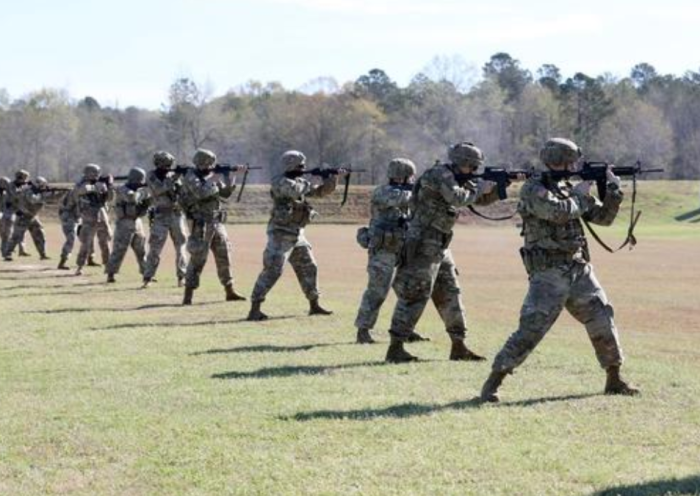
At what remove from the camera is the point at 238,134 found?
102062mm

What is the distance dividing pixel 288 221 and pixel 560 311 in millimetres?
6906

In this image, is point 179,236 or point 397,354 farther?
point 179,236

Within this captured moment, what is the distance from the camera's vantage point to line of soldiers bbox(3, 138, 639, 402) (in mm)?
9031

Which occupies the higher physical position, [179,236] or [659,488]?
[659,488]

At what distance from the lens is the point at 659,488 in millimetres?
6496

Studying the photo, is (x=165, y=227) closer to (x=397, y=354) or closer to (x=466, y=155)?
(x=397, y=354)

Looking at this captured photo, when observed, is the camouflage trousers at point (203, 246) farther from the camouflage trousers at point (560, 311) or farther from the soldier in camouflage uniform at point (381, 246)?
the camouflage trousers at point (560, 311)

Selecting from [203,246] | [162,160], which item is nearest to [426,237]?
[203,246]

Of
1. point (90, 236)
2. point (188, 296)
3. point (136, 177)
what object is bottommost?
point (188, 296)

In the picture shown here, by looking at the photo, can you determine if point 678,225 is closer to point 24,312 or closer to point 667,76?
point 24,312

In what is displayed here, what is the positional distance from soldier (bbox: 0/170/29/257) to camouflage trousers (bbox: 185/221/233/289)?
13425 mm

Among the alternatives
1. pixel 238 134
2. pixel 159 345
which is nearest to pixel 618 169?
pixel 159 345

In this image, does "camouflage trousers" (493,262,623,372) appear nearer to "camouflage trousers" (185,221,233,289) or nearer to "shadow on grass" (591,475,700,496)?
"shadow on grass" (591,475,700,496)

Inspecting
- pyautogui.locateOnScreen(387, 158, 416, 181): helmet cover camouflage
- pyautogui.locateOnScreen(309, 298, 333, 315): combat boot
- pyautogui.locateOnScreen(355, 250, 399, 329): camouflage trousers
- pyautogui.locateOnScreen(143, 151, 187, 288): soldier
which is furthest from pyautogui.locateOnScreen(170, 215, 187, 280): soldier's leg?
pyautogui.locateOnScreen(387, 158, 416, 181): helmet cover camouflage
